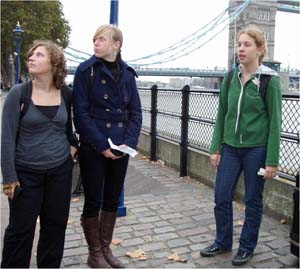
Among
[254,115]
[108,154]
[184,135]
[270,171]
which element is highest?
[254,115]

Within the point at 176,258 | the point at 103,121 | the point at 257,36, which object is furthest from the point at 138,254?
the point at 257,36

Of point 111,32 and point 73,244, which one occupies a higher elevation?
point 111,32

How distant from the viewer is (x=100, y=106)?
10.8 ft

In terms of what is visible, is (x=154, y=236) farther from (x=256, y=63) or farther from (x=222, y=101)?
(x=256, y=63)

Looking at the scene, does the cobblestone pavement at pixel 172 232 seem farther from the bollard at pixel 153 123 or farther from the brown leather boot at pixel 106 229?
the bollard at pixel 153 123

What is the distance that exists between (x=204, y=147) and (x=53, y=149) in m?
3.82

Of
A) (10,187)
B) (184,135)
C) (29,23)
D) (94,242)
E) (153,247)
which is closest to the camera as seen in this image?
(10,187)

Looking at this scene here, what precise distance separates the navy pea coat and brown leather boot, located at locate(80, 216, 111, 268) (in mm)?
608

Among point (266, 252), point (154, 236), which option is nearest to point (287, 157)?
point (266, 252)

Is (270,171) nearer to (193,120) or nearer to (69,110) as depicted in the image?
(69,110)

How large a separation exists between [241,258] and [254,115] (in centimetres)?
114

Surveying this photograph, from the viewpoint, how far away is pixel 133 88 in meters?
3.47

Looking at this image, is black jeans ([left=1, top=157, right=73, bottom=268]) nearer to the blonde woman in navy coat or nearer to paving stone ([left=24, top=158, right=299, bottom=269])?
the blonde woman in navy coat

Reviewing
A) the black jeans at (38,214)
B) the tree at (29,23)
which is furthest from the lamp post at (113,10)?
the tree at (29,23)
